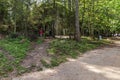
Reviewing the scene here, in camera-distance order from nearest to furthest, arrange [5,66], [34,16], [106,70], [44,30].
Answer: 1. [5,66]
2. [106,70]
3. [34,16]
4. [44,30]

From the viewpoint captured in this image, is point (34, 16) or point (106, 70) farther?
point (34, 16)

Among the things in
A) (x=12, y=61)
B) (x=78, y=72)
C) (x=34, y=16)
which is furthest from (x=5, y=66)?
(x=34, y=16)

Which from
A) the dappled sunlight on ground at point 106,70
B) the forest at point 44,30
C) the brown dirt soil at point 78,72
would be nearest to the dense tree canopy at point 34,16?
the forest at point 44,30

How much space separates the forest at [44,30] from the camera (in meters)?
11.4

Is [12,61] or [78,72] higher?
[12,61]

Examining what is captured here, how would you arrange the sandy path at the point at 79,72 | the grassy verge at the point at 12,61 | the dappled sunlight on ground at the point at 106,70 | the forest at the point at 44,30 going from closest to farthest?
1. the sandy path at the point at 79,72
2. the dappled sunlight on ground at the point at 106,70
3. the grassy verge at the point at 12,61
4. the forest at the point at 44,30

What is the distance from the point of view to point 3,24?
2220 cm

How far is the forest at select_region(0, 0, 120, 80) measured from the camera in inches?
451

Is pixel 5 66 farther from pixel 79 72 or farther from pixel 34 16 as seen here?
pixel 34 16

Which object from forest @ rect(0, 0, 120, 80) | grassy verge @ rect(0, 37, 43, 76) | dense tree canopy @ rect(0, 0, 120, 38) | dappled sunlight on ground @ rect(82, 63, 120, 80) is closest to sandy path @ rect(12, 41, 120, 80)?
dappled sunlight on ground @ rect(82, 63, 120, 80)

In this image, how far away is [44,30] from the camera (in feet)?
77.7

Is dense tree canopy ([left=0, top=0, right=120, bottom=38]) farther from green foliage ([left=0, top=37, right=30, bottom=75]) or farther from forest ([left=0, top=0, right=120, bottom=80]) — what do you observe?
green foliage ([left=0, top=37, right=30, bottom=75])

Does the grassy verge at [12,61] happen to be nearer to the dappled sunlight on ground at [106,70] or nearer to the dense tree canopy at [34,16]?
the dappled sunlight on ground at [106,70]

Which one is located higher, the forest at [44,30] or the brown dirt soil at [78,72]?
the forest at [44,30]
